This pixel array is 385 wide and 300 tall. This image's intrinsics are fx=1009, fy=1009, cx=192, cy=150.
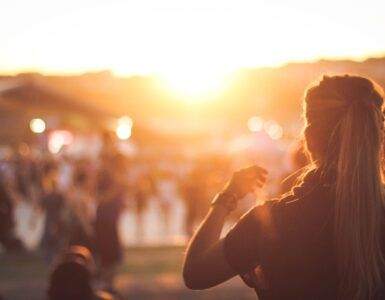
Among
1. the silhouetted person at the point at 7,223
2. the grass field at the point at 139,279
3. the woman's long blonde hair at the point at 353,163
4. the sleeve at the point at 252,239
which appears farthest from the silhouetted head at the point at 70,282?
the silhouetted person at the point at 7,223

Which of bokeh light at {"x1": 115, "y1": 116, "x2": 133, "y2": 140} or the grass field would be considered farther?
bokeh light at {"x1": 115, "y1": 116, "x2": 133, "y2": 140}

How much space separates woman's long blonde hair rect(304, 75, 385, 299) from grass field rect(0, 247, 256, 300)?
8762 millimetres

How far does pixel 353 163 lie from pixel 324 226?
198 millimetres

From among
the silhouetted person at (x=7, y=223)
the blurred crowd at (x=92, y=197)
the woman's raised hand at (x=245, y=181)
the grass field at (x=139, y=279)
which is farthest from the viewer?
the silhouetted person at (x=7, y=223)

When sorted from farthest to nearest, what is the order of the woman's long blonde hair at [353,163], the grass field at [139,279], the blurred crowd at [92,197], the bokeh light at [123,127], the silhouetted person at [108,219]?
1. the bokeh light at [123,127]
2. the grass field at [139,279]
3. the blurred crowd at [92,197]
4. the silhouetted person at [108,219]
5. the woman's long blonde hair at [353,163]

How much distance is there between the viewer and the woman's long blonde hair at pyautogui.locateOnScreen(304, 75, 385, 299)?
2.80 metres

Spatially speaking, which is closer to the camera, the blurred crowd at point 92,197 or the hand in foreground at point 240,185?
Answer: the hand in foreground at point 240,185

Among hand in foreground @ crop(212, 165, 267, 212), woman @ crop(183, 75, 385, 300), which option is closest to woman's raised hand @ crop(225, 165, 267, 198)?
hand in foreground @ crop(212, 165, 267, 212)

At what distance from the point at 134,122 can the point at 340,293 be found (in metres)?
22.7

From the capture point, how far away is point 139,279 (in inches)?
532

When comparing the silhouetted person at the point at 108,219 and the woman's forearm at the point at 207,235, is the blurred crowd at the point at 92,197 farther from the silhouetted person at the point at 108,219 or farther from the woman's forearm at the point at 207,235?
the woman's forearm at the point at 207,235

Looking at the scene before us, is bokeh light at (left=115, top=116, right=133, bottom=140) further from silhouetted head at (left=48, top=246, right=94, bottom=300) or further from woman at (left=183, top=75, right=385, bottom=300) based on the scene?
woman at (left=183, top=75, right=385, bottom=300)

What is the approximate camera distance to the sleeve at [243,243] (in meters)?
2.88

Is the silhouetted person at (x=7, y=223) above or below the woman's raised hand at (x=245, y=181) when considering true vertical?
above
